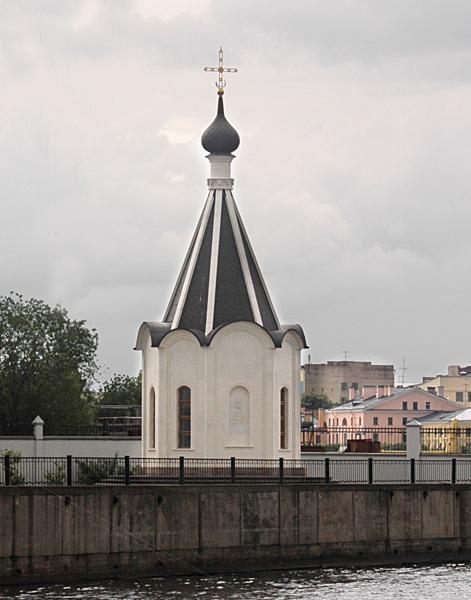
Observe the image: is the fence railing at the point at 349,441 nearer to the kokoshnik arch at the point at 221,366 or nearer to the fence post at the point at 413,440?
the fence post at the point at 413,440

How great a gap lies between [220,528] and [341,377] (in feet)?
444

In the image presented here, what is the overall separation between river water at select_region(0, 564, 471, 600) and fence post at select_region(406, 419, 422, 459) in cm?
1015

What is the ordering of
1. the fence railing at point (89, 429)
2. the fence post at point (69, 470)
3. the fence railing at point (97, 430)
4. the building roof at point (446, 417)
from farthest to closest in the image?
1. the building roof at point (446, 417)
2. the fence railing at point (89, 429)
3. the fence railing at point (97, 430)
4. the fence post at point (69, 470)

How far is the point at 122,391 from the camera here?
91562 mm

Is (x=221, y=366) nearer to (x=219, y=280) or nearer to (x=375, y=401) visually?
(x=219, y=280)

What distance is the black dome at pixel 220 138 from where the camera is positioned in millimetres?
54781

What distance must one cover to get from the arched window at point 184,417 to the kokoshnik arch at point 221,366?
31mm

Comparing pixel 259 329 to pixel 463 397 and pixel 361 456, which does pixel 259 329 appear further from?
pixel 463 397

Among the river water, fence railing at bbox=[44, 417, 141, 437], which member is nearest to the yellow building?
fence railing at bbox=[44, 417, 141, 437]

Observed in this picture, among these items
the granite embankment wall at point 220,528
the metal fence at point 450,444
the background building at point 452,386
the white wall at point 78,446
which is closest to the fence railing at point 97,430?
the white wall at point 78,446

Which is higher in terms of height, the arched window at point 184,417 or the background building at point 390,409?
the background building at point 390,409

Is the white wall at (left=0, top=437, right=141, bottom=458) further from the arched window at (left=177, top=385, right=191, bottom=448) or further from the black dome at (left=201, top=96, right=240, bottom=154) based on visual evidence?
the black dome at (left=201, top=96, right=240, bottom=154)

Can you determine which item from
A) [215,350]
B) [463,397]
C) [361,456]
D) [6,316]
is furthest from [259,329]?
[463,397]

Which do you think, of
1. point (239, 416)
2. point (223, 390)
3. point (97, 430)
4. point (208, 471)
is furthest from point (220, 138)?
point (97, 430)
